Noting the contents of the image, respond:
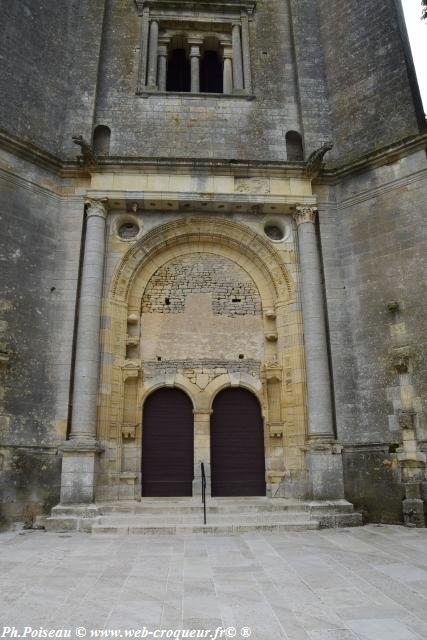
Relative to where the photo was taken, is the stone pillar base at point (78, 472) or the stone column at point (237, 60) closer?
the stone pillar base at point (78, 472)

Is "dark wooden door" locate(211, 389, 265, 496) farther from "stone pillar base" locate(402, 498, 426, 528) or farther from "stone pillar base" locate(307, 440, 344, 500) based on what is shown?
"stone pillar base" locate(402, 498, 426, 528)

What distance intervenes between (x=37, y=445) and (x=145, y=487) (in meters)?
2.41

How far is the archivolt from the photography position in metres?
11.1

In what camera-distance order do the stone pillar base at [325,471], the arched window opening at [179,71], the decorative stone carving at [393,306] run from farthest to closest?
the arched window opening at [179,71]
the decorative stone carving at [393,306]
the stone pillar base at [325,471]

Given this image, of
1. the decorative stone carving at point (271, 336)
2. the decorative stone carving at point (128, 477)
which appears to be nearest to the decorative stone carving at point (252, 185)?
the decorative stone carving at point (271, 336)

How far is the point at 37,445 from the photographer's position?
9.18 meters

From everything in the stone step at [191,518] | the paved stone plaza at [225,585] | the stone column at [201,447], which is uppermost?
the stone column at [201,447]

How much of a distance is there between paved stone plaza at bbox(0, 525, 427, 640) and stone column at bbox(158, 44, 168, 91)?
1105 cm

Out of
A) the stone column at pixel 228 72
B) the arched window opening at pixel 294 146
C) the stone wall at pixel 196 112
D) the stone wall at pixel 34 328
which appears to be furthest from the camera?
the stone column at pixel 228 72

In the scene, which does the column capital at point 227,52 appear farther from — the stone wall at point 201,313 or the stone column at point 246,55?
the stone wall at point 201,313

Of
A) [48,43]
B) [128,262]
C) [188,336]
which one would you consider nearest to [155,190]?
[128,262]

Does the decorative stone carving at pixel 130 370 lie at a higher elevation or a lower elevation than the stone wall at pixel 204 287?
lower

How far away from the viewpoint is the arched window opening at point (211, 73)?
14141 mm

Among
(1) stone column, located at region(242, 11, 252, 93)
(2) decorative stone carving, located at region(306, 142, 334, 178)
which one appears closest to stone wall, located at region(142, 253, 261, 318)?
(2) decorative stone carving, located at region(306, 142, 334, 178)
